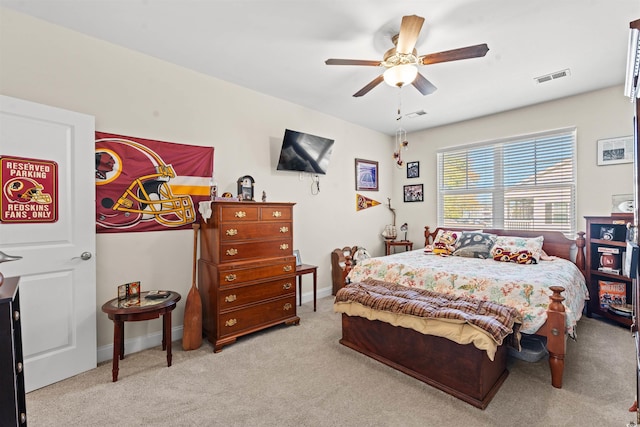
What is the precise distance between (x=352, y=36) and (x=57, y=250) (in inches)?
115

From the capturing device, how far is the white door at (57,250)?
6.76 feet

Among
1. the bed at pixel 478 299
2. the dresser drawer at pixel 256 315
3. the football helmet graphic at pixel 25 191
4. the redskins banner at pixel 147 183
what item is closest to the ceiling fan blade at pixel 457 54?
the bed at pixel 478 299

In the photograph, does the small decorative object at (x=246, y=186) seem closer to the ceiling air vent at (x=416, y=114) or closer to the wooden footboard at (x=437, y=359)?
the wooden footboard at (x=437, y=359)

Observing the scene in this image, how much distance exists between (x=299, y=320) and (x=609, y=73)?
14.3 feet

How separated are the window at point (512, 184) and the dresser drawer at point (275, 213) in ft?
9.86

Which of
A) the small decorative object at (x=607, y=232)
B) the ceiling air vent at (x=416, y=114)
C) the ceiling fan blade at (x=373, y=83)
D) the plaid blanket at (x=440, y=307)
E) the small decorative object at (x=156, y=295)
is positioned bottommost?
the plaid blanket at (x=440, y=307)

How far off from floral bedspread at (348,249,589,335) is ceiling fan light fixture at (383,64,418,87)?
185 centimetres

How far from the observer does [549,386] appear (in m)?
2.10

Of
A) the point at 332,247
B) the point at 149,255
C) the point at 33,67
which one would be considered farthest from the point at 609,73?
the point at 33,67

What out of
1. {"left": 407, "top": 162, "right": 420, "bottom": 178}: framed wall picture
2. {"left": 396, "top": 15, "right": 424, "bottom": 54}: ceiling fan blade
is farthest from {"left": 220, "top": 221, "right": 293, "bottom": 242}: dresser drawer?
{"left": 407, "top": 162, "right": 420, "bottom": 178}: framed wall picture

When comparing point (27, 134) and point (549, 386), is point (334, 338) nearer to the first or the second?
point (549, 386)

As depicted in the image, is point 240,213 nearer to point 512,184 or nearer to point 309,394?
point 309,394

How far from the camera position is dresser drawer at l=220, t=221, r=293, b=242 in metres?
2.79

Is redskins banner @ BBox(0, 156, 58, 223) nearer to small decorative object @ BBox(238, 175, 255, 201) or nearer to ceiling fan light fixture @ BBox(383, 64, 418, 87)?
small decorative object @ BBox(238, 175, 255, 201)
